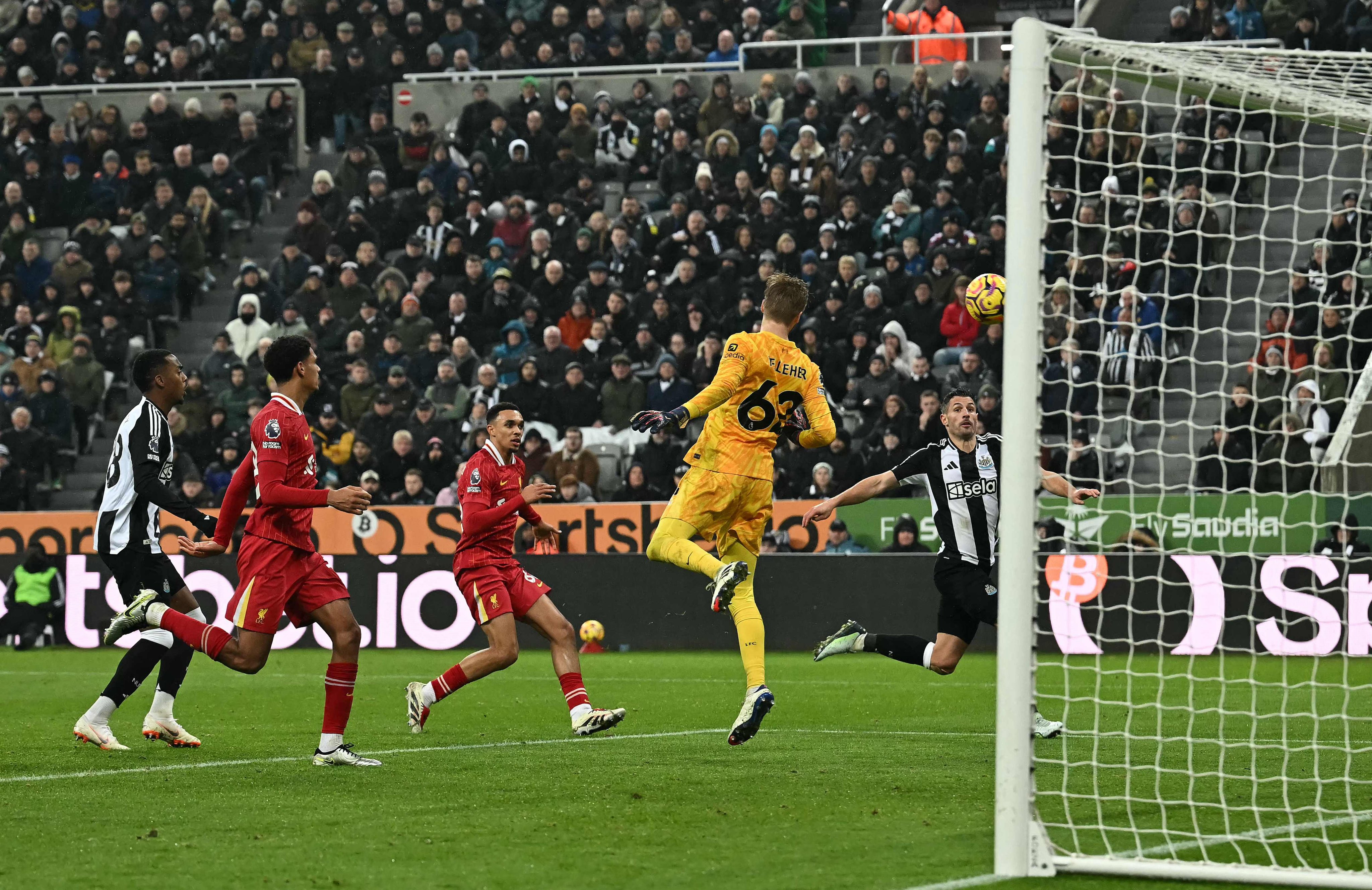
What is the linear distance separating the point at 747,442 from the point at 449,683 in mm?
2204

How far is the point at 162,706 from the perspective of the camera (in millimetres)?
9594

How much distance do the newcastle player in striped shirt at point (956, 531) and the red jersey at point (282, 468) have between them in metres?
2.98

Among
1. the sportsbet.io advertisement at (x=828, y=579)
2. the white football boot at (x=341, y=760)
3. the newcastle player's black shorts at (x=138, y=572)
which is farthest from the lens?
the sportsbet.io advertisement at (x=828, y=579)

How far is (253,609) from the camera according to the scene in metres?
8.23

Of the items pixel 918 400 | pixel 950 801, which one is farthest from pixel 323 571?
pixel 918 400

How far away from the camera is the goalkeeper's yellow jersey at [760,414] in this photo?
909cm

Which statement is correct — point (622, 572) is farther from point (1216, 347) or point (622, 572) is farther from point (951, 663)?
point (951, 663)

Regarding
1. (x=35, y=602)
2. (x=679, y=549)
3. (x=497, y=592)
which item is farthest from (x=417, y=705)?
(x=35, y=602)

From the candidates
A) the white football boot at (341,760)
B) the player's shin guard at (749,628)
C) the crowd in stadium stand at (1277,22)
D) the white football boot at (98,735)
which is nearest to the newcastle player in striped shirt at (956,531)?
the player's shin guard at (749,628)

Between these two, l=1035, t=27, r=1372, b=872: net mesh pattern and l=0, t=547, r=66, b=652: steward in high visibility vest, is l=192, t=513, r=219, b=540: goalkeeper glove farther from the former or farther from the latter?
l=0, t=547, r=66, b=652: steward in high visibility vest

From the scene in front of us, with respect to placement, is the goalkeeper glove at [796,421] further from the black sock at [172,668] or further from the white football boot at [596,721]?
the black sock at [172,668]

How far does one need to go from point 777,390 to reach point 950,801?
8.99 feet

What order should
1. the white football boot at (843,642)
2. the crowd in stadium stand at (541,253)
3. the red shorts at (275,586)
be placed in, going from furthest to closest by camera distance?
the crowd in stadium stand at (541,253) < the white football boot at (843,642) < the red shorts at (275,586)

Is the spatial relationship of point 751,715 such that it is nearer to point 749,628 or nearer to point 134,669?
point 749,628
